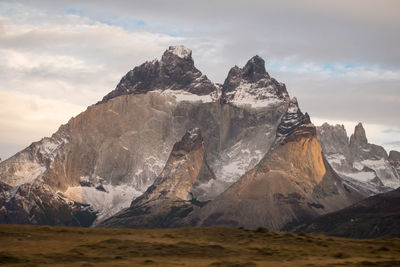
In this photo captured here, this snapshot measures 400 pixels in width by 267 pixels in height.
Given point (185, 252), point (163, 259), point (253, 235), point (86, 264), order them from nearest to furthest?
point (86, 264) < point (163, 259) < point (185, 252) < point (253, 235)

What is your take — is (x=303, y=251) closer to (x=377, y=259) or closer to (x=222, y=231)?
(x=377, y=259)

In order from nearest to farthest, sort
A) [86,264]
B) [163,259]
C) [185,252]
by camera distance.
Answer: [86,264]
[163,259]
[185,252]

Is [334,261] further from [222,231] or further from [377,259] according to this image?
[222,231]

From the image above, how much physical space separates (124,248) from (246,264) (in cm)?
2782

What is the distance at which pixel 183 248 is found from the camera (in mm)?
141750

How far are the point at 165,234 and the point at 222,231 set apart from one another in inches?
518

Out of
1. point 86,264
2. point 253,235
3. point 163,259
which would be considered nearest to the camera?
point 86,264

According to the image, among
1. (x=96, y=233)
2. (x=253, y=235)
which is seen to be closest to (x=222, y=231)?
(x=253, y=235)

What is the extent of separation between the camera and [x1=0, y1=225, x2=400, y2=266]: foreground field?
125062mm

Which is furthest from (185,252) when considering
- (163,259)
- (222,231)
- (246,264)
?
(222,231)

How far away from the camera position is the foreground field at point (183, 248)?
125m

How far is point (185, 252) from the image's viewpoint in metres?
139

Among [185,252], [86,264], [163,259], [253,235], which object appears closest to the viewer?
[86,264]

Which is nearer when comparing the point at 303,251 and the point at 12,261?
the point at 12,261
